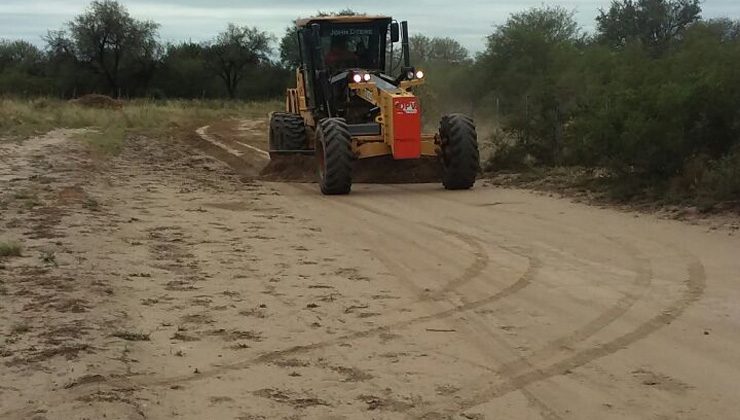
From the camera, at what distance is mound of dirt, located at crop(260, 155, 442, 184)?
1577 cm

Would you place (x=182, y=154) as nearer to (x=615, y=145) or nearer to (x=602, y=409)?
(x=615, y=145)

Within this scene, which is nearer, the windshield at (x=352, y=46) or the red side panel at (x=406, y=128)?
the red side panel at (x=406, y=128)

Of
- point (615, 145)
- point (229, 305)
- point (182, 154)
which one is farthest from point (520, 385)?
point (182, 154)

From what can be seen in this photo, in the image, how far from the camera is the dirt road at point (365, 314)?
486 cm

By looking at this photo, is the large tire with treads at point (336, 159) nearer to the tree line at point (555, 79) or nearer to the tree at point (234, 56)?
the tree line at point (555, 79)

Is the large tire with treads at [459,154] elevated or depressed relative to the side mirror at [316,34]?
depressed

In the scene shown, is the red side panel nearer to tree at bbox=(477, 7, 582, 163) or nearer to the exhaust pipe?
the exhaust pipe

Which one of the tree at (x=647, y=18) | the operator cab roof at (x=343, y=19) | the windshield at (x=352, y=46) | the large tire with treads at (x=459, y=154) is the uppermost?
the tree at (x=647, y=18)

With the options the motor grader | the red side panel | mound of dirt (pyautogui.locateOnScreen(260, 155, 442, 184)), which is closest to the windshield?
the motor grader

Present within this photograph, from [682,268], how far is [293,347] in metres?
4.06

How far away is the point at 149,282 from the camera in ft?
24.5

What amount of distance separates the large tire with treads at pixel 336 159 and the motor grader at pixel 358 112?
0.05ft

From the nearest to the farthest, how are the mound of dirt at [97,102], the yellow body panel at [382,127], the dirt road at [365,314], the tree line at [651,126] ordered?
1. the dirt road at [365,314]
2. the tree line at [651,126]
3. the yellow body panel at [382,127]
4. the mound of dirt at [97,102]

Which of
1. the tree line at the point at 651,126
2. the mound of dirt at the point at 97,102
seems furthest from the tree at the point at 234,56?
the tree line at the point at 651,126
